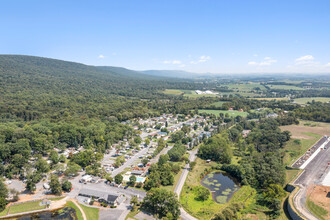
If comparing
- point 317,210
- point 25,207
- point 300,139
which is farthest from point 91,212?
point 300,139

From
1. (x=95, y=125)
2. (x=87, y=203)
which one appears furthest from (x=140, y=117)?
(x=87, y=203)

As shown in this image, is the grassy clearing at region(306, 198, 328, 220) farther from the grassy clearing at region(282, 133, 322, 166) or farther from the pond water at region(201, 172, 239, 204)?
the grassy clearing at region(282, 133, 322, 166)

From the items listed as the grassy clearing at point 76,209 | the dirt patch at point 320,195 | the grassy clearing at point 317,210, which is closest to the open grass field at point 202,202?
the grassy clearing at point 317,210

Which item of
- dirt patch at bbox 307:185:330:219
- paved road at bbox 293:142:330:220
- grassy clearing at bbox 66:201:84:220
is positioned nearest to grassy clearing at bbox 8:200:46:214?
grassy clearing at bbox 66:201:84:220

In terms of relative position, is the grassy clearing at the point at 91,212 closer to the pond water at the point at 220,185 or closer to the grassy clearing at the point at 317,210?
the pond water at the point at 220,185

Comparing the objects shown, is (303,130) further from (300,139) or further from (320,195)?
(320,195)
